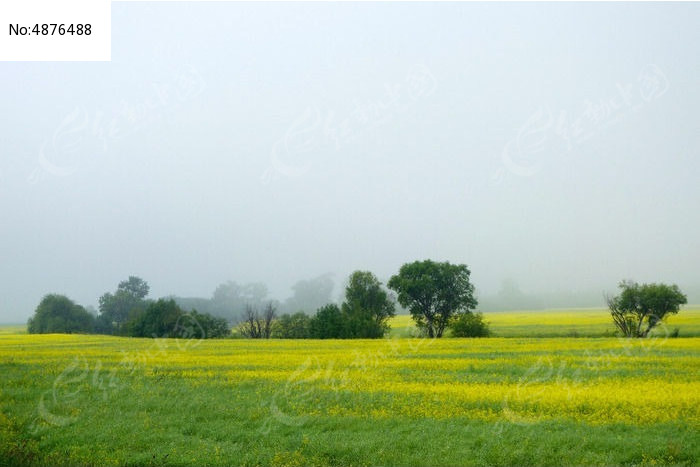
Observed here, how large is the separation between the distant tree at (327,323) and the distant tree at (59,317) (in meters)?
60.4

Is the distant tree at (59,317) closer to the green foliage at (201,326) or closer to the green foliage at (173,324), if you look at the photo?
the green foliage at (173,324)

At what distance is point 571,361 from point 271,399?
16697mm

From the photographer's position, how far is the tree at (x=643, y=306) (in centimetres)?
6481

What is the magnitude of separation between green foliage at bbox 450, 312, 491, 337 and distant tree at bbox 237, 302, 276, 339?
25.9m

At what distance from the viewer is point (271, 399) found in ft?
62.0

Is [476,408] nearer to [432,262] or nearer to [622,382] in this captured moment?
[622,382]

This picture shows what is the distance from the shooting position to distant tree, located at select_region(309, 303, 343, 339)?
230 ft

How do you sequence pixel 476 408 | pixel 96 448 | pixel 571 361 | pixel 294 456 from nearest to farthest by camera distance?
pixel 294 456
pixel 96 448
pixel 476 408
pixel 571 361

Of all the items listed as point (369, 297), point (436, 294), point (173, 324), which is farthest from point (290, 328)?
point (436, 294)

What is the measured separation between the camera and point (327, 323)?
71.0m

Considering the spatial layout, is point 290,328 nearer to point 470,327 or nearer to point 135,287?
point 470,327

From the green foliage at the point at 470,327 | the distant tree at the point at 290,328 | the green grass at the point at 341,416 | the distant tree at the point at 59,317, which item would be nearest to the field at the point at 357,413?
the green grass at the point at 341,416

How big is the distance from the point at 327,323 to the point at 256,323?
14.1 meters

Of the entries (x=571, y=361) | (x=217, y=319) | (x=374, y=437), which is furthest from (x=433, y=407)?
(x=217, y=319)
